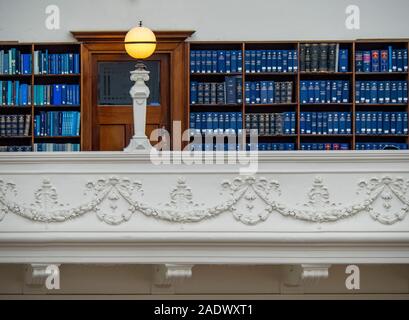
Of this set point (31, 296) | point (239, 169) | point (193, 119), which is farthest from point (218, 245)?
point (193, 119)

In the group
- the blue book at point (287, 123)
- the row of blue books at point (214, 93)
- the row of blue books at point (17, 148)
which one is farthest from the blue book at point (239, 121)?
the row of blue books at point (17, 148)

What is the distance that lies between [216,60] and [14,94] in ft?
7.41

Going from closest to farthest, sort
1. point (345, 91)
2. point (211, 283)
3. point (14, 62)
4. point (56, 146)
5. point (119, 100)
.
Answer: point (211, 283) → point (14, 62) → point (56, 146) → point (345, 91) → point (119, 100)

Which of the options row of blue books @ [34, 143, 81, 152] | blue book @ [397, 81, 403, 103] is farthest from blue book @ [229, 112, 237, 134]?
blue book @ [397, 81, 403, 103]

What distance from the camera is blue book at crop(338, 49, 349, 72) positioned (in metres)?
12.9

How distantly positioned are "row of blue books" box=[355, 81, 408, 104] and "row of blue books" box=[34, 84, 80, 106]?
313cm

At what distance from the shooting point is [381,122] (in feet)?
42.5

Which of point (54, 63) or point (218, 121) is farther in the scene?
Result: point (218, 121)

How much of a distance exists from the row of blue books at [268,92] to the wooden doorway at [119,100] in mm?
951

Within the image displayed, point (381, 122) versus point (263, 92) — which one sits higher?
point (263, 92)

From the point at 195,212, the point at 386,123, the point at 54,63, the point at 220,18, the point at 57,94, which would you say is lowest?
the point at 195,212

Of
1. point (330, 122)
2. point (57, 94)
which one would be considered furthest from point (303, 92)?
point (57, 94)

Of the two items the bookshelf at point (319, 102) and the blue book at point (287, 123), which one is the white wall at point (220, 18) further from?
the blue book at point (287, 123)

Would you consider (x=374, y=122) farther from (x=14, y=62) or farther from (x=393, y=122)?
(x=14, y=62)
